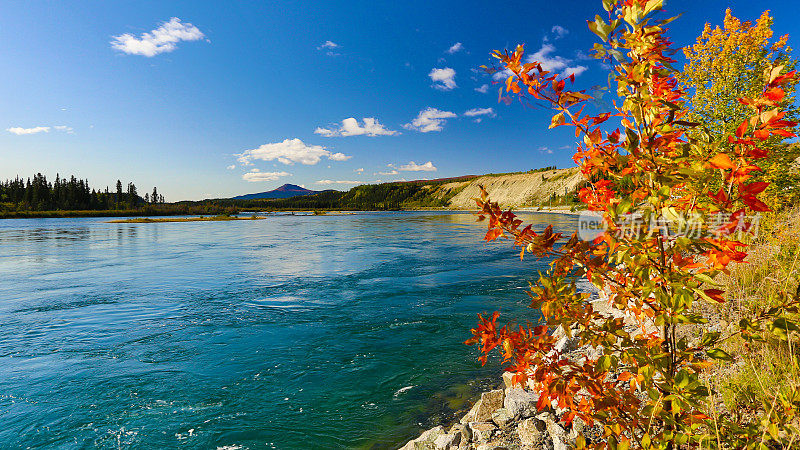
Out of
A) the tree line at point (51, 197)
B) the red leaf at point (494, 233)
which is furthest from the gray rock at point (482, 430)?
the tree line at point (51, 197)

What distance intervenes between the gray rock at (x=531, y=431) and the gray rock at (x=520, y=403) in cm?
23

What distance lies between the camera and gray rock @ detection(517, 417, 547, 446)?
155 inches

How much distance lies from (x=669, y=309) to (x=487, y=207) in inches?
44.2

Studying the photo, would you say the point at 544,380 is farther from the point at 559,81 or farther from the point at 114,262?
the point at 114,262

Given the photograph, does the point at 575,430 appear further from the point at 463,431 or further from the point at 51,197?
the point at 51,197

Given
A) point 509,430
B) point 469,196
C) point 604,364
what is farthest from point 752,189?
point 469,196

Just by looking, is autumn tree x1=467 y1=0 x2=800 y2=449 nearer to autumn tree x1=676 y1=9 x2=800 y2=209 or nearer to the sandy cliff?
autumn tree x1=676 y1=9 x2=800 y2=209

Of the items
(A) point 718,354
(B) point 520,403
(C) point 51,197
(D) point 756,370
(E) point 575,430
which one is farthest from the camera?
(C) point 51,197

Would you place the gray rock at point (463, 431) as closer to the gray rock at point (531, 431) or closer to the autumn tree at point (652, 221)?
the gray rock at point (531, 431)

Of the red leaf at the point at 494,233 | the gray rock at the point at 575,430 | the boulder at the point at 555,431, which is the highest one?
the red leaf at the point at 494,233

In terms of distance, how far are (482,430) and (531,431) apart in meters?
0.58

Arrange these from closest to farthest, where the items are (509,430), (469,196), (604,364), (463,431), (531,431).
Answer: (604,364), (531,431), (509,430), (463,431), (469,196)

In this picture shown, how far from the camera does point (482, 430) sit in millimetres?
4379

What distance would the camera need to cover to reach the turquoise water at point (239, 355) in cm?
528
